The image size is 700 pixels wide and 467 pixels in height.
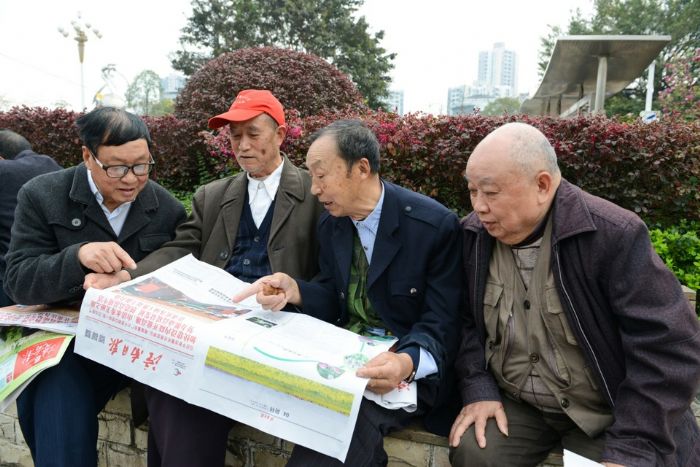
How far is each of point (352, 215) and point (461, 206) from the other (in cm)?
215

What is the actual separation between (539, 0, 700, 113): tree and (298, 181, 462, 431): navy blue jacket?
26.0 meters

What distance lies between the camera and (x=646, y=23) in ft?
82.7

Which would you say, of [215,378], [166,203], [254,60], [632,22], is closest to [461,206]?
[166,203]

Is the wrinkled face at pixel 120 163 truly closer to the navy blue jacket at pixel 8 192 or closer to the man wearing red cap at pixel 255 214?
the man wearing red cap at pixel 255 214

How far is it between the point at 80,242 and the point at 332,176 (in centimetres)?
128

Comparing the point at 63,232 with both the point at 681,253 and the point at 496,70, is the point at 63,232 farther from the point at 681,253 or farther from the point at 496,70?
the point at 496,70

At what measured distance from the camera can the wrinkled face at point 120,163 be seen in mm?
2400

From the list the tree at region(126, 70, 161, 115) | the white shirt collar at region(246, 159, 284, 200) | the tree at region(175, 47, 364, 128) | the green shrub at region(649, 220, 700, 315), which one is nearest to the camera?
the white shirt collar at region(246, 159, 284, 200)

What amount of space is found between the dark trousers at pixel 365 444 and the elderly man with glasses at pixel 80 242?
3.16ft

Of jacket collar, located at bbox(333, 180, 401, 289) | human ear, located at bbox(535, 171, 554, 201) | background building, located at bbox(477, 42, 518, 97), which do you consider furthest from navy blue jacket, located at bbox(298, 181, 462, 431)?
background building, located at bbox(477, 42, 518, 97)

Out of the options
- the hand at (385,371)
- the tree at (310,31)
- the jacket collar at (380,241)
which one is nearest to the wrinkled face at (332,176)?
the jacket collar at (380,241)

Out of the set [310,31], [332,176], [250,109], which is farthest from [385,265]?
[310,31]

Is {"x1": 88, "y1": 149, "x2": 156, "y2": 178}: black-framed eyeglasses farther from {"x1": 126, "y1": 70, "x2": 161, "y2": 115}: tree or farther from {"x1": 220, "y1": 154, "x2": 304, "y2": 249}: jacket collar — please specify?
{"x1": 126, "y1": 70, "x2": 161, "y2": 115}: tree

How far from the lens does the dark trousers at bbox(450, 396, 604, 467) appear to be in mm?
1856
